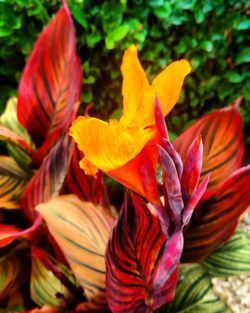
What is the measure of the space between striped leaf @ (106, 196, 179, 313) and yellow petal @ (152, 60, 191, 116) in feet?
0.73

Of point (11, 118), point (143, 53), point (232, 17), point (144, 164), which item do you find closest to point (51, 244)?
point (11, 118)

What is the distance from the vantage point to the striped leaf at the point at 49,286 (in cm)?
127

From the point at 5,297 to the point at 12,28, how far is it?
917mm

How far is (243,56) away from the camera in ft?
6.97

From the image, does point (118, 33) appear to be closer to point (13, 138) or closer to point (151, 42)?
point (151, 42)

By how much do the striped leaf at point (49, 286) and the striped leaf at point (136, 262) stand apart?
0.73 ft

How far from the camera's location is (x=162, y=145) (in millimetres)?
769

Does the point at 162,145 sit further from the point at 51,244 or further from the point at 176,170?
the point at 51,244

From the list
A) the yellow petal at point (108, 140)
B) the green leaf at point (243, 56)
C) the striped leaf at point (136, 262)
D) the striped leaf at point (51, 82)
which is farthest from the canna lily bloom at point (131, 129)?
the green leaf at point (243, 56)

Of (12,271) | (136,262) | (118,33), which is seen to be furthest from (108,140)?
(118,33)

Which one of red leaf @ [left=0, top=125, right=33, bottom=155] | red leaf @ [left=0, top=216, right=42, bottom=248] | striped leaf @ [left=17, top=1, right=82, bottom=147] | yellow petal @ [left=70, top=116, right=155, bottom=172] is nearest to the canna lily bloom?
yellow petal @ [left=70, top=116, right=155, bottom=172]

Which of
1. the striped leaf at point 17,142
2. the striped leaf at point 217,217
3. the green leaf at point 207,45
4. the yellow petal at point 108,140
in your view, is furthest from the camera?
the green leaf at point 207,45

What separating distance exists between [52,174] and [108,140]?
2.06 ft

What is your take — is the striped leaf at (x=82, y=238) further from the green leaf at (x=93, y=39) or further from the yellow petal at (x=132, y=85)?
the green leaf at (x=93, y=39)
